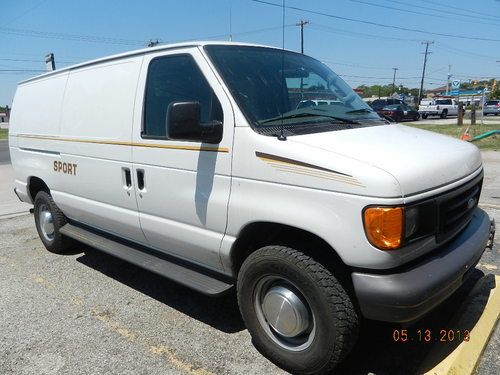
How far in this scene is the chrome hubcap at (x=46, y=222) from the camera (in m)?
5.46

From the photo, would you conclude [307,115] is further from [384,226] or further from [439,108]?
[439,108]

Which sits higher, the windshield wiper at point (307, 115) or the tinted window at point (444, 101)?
the windshield wiper at point (307, 115)

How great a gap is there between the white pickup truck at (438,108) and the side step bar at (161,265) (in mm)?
40179

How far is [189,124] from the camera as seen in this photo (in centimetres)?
293

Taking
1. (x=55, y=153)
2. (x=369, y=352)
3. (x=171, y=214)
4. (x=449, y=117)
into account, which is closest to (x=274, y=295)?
(x=369, y=352)

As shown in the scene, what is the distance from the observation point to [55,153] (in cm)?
493

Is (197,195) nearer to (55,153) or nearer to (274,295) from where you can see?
(274,295)

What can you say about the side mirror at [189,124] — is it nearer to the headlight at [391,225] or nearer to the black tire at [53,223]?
the headlight at [391,225]

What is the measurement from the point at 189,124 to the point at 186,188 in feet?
2.01

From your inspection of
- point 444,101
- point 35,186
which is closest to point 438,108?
point 444,101

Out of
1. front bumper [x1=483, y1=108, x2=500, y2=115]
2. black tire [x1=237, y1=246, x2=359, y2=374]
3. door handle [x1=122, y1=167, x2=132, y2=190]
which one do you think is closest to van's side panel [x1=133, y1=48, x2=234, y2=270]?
door handle [x1=122, y1=167, x2=132, y2=190]

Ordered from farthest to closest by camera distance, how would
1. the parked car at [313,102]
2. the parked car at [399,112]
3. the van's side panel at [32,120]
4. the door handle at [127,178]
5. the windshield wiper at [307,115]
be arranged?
the parked car at [399,112]
the van's side panel at [32,120]
the door handle at [127,178]
the parked car at [313,102]
the windshield wiper at [307,115]

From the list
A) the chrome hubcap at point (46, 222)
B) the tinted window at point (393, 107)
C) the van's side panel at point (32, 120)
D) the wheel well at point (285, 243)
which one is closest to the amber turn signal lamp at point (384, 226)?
the wheel well at point (285, 243)
